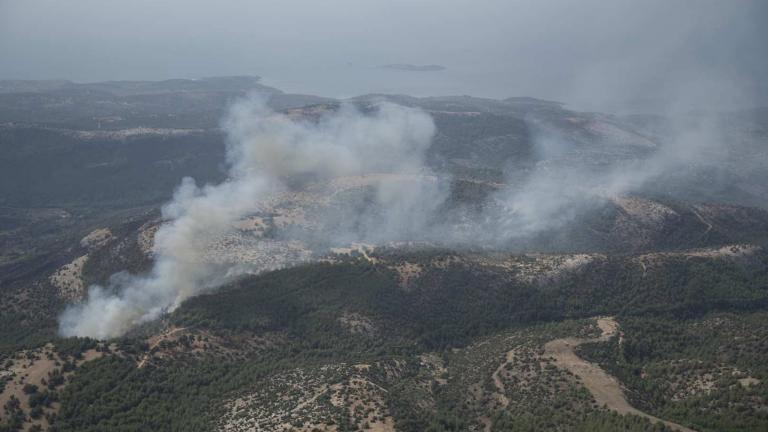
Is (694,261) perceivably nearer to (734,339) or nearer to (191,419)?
(734,339)

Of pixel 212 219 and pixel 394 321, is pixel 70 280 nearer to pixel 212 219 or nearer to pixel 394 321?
pixel 212 219

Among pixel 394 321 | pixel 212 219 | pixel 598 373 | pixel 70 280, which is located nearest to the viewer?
pixel 598 373

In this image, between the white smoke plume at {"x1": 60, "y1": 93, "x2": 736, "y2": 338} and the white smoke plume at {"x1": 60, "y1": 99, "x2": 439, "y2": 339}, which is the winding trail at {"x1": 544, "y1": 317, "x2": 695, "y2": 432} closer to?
the white smoke plume at {"x1": 60, "y1": 93, "x2": 736, "y2": 338}

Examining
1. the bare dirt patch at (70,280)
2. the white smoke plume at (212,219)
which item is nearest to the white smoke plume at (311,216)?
the white smoke plume at (212,219)

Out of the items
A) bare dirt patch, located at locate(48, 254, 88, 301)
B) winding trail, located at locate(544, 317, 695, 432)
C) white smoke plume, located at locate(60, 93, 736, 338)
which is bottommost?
bare dirt patch, located at locate(48, 254, 88, 301)

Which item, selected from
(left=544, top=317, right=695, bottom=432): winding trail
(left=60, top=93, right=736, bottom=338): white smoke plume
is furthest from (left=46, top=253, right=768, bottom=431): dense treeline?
(left=60, top=93, right=736, bottom=338): white smoke plume

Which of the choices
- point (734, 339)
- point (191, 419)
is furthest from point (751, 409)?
point (191, 419)

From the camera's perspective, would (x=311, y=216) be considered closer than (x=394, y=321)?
No

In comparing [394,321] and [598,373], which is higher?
[598,373]

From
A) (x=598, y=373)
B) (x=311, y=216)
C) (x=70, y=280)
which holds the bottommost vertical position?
(x=70, y=280)

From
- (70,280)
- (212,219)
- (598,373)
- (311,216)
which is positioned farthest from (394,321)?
(70,280)
